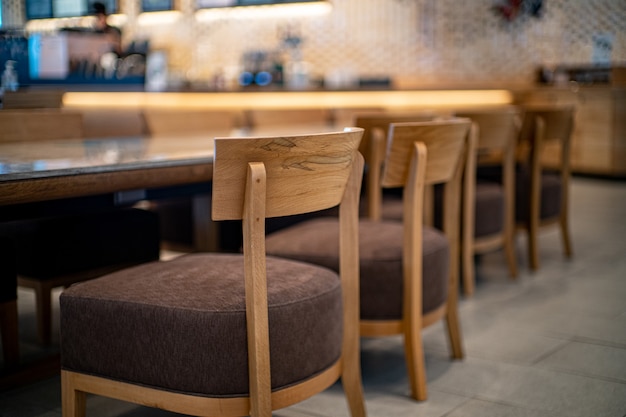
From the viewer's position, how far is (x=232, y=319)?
5.65 feet

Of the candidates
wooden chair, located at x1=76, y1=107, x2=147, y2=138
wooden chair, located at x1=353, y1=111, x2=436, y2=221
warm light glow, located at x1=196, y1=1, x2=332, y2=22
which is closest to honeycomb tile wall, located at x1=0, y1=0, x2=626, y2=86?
warm light glow, located at x1=196, y1=1, x2=332, y2=22

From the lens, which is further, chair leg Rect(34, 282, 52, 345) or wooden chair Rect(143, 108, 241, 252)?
wooden chair Rect(143, 108, 241, 252)

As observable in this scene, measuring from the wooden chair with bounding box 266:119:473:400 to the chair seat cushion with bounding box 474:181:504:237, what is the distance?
1.31 meters

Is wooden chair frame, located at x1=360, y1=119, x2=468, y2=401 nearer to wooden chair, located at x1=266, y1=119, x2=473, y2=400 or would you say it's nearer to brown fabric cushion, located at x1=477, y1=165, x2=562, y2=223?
wooden chair, located at x1=266, y1=119, x2=473, y2=400

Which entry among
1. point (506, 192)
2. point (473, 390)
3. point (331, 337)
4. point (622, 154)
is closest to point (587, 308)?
point (506, 192)

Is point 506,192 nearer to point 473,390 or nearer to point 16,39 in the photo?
point 473,390

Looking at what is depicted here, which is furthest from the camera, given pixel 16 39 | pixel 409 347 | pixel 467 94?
pixel 467 94

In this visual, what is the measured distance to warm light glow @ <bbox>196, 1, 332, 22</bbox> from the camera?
996cm

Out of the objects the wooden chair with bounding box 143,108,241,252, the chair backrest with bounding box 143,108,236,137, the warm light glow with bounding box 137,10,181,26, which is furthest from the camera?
the warm light glow with bounding box 137,10,181,26

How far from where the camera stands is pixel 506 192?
4008 mm

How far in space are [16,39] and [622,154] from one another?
19.9ft

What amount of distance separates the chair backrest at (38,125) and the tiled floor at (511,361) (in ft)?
2.57

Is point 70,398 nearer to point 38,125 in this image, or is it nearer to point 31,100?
point 38,125

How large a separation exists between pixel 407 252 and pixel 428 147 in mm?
335
